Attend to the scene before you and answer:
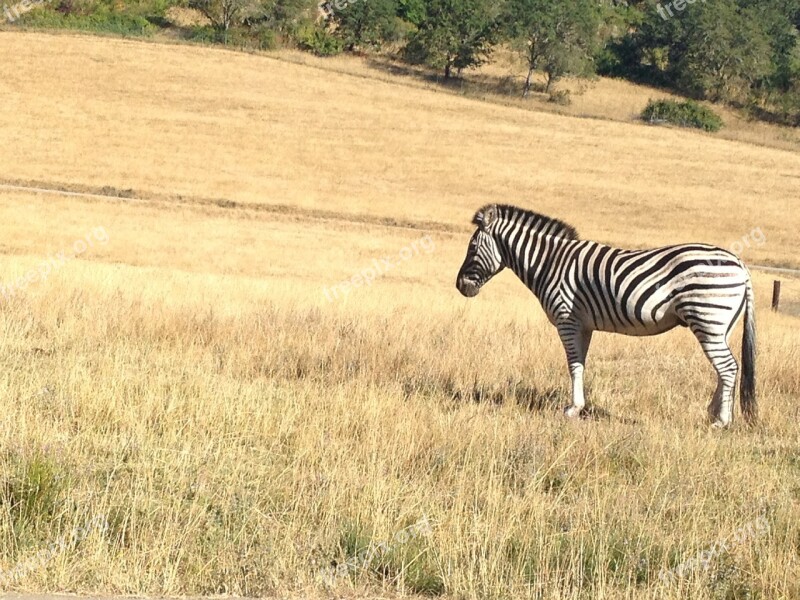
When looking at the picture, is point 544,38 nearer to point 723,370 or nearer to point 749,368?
point 749,368

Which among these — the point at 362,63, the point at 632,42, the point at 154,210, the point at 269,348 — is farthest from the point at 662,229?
the point at 632,42

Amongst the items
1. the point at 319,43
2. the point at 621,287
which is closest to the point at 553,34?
the point at 319,43

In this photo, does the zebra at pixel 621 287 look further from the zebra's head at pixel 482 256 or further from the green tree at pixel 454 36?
the green tree at pixel 454 36

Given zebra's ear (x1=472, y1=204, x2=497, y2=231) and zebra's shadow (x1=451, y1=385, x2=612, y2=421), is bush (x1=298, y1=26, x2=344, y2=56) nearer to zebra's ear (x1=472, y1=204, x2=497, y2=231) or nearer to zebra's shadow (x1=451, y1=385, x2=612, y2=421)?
zebra's ear (x1=472, y1=204, x2=497, y2=231)

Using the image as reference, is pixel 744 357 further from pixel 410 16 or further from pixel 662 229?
pixel 410 16

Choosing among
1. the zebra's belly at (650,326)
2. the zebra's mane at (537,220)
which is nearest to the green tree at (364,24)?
the zebra's mane at (537,220)

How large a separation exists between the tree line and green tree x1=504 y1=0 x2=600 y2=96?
0.10 meters

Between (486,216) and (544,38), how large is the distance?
87786 millimetres

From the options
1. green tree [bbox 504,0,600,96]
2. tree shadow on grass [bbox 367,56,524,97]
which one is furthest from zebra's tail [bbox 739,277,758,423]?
green tree [bbox 504,0,600,96]

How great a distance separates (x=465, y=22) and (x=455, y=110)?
24.7m

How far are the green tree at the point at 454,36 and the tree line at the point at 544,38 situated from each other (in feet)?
0.33

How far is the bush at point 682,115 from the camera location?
8450 cm

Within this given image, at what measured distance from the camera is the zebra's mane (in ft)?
35.9

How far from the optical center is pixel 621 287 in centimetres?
985
